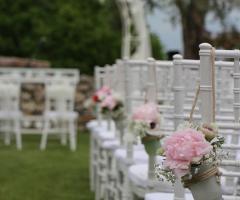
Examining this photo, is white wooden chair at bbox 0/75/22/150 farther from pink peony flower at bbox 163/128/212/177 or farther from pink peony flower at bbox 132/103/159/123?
pink peony flower at bbox 163/128/212/177

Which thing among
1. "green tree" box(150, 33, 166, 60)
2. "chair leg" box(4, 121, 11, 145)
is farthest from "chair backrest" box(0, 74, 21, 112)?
"green tree" box(150, 33, 166, 60)

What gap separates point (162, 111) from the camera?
4703 millimetres

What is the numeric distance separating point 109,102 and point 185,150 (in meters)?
3.33

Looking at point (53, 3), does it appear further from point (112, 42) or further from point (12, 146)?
point (12, 146)

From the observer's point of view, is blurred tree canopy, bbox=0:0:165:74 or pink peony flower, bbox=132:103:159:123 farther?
blurred tree canopy, bbox=0:0:165:74

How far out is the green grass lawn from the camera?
7719 mm

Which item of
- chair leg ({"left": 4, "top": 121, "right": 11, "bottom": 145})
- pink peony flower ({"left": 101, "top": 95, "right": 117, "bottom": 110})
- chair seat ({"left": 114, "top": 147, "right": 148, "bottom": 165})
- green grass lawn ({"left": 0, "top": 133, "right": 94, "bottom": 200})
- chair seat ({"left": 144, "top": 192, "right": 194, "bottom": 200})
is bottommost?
green grass lawn ({"left": 0, "top": 133, "right": 94, "bottom": 200})

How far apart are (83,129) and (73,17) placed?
7.95 m

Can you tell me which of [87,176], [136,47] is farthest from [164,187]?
[136,47]

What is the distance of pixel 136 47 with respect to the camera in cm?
1036

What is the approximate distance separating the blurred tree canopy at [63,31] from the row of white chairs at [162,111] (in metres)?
14.1

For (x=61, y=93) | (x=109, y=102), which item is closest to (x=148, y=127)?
(x=109, y=102)

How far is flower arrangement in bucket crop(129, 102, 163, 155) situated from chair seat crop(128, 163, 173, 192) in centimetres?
17

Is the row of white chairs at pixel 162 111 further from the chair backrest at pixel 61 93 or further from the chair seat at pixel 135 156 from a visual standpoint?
the chair backrest at pixel 61 93
